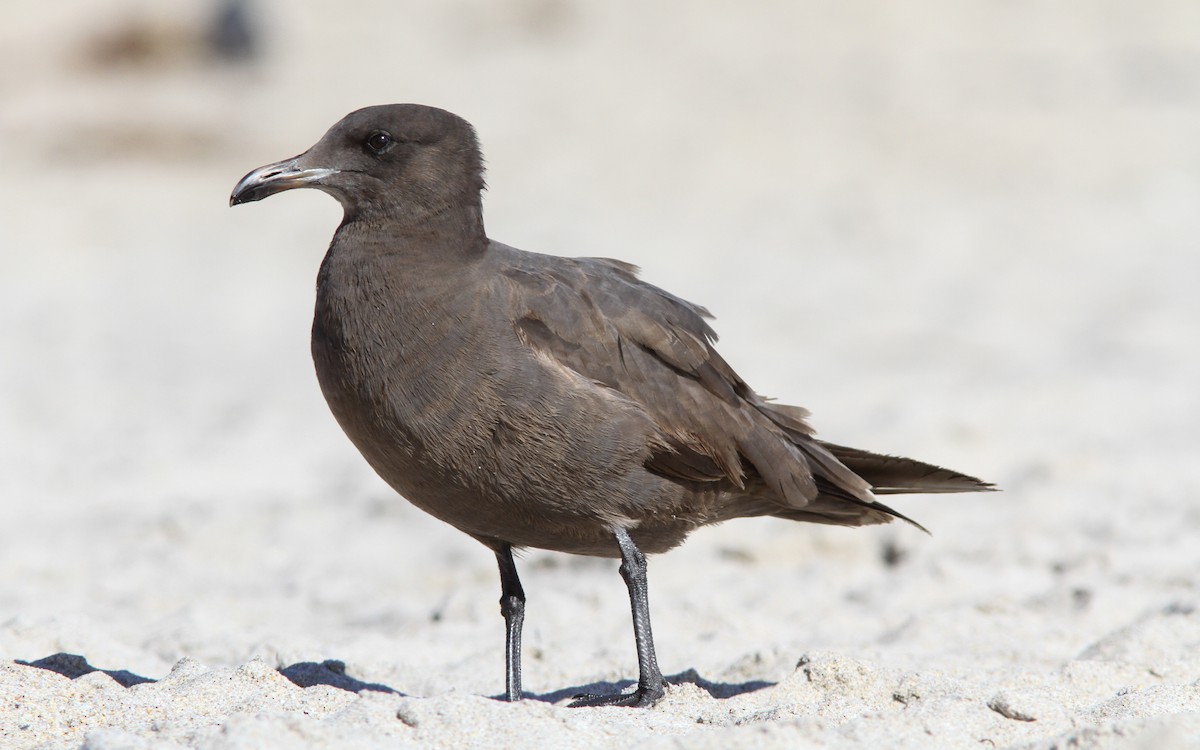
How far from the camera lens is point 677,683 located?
4820mm

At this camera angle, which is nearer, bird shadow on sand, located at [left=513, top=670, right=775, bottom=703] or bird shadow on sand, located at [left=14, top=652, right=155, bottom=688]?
bird shadow on sand, located at [left=14, top=652, right=155, bottom=688]

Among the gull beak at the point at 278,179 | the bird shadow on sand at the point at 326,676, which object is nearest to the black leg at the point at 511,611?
the bird shadow on sand at the point at 326,676

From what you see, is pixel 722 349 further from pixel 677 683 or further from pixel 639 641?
pixel 639 641

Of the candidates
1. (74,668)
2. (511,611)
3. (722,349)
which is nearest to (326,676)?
(511,611)

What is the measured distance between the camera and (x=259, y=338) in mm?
11547

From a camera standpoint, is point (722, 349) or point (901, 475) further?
point (722, 349)

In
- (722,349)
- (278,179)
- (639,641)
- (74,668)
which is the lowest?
(74,668)

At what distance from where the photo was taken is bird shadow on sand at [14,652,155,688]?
4.54 m

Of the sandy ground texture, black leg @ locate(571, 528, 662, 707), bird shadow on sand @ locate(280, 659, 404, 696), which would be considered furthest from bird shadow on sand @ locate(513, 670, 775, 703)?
bird shadow on sand @ locate(280, 659, 404, 696)

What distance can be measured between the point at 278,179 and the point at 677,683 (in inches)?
84.4

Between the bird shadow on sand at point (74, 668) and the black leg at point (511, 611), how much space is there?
45.2 inches

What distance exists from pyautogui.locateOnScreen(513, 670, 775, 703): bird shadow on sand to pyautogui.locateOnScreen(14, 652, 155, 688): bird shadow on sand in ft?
3.89

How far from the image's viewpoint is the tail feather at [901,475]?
516 cm

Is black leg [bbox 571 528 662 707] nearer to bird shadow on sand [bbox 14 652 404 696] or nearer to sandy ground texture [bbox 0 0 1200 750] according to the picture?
sandy ground texture [bbox 0 0 1200 750]
